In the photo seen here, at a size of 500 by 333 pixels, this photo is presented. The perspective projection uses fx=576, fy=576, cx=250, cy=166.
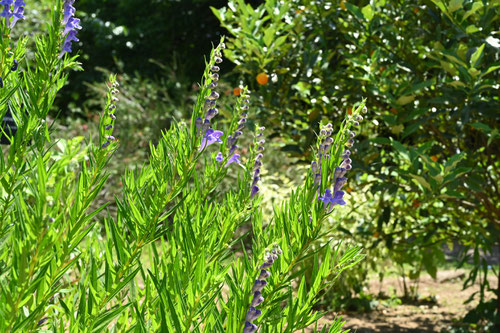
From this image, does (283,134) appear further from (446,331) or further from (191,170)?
(191,170)

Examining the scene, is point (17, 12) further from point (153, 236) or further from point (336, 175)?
point (336, 175)

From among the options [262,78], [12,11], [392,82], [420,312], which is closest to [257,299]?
[12,11]

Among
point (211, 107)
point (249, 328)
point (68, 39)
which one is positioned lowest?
point (249, 328)

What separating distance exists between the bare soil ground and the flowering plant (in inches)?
125

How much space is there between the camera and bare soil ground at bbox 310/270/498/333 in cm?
462

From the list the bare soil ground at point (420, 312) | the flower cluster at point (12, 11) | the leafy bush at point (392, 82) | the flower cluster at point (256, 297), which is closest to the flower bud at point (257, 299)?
the flower cluster at point (256, 297)

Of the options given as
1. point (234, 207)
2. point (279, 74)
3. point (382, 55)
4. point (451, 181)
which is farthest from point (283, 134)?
point (234, 207)

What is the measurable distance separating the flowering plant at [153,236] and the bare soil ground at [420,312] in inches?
125

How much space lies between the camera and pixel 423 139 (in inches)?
145

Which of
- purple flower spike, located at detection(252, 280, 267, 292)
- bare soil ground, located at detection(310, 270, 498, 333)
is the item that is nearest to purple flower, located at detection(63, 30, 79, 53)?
purple flower spike, located at detection(252, 280, 267, 292)

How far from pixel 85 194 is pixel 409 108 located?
250 centimetres

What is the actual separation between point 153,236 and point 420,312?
4785 millimetres

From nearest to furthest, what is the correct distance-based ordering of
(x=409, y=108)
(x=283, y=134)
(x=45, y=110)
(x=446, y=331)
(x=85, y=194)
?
(x=85, y=194)
(x=45, y=110)
(x=409, y=108)
(x=283, y=134)
(x=446, y=331)

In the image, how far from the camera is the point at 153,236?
0.92 metres
